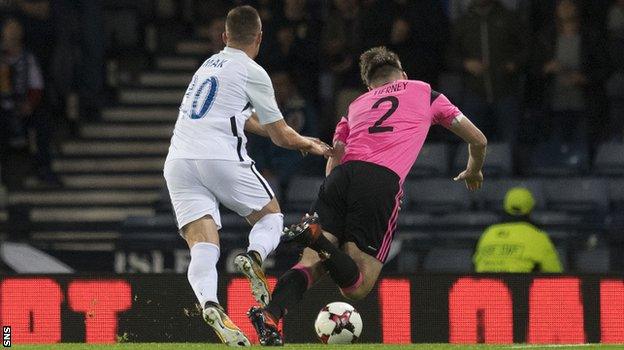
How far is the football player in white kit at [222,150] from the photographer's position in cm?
905

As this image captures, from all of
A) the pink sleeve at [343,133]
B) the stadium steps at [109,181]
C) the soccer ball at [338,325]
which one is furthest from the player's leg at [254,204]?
the stadium steps at [109,181]

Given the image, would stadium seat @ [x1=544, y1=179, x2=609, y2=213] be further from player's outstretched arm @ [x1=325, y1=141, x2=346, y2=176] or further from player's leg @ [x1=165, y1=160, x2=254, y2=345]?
player's leg @ [x1=165, y1=160, x2=254, y2=345]

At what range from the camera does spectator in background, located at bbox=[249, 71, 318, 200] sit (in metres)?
15.5

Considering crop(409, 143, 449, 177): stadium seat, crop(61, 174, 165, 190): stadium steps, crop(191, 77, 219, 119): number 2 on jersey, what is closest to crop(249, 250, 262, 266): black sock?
crop(191, 77, 219, 119): number 2 on jersey

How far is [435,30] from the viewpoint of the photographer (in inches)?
625

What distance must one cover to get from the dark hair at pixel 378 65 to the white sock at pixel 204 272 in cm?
155

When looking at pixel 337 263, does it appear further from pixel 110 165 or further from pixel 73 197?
pixel 110 165

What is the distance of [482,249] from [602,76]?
3.13 metres

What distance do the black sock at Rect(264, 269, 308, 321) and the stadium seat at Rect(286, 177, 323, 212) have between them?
561 centimetres

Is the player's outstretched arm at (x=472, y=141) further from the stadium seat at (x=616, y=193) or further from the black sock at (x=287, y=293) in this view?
the stadium seat at (x=616, y=193)

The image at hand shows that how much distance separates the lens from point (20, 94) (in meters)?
16.5

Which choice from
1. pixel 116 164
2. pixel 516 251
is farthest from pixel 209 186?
pixel 116 164

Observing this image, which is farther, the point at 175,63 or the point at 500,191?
the point at 175,63

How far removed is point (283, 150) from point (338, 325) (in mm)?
5332
